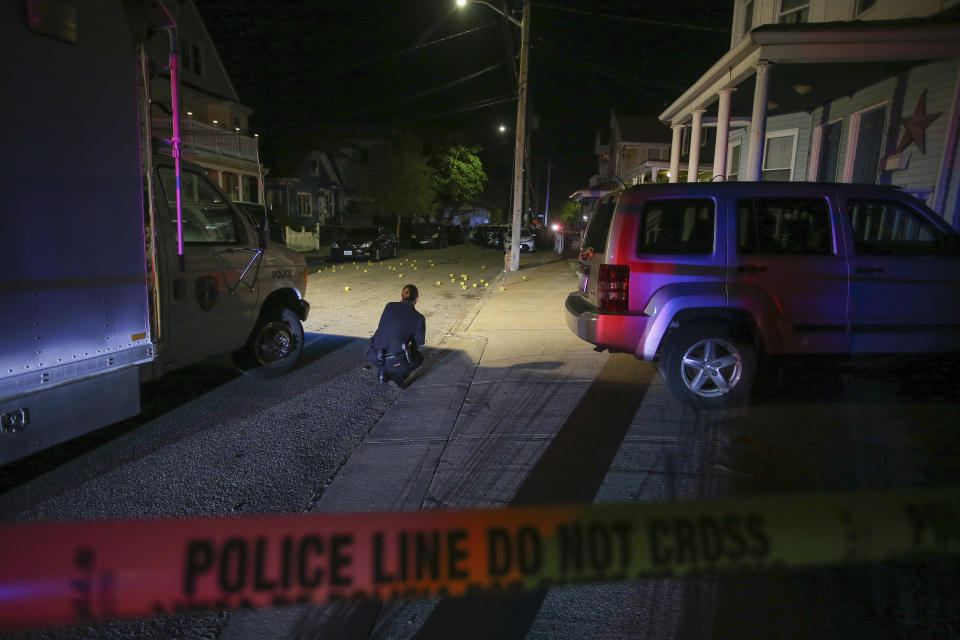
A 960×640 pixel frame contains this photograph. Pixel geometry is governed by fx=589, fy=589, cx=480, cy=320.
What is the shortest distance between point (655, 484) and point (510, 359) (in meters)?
3.64

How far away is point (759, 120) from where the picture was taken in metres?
9.86

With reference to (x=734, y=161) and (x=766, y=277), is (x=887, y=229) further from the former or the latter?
(x=734, y=161)

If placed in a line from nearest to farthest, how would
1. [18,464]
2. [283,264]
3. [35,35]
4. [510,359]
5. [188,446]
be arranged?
[35,35] < [18,464] < [188,446] < [283,264] < [510,359]

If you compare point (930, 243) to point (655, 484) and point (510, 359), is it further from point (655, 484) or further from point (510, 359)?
point (510, 359)

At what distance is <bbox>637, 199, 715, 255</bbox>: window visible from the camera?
16.9 feet

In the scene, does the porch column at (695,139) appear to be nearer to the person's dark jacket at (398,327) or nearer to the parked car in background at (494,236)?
the person's dark jacket at (398,327)

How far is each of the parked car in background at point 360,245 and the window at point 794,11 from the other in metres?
15.6

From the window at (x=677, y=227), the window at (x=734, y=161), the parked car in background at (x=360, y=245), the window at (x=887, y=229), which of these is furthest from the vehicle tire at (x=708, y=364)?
the parked car in background at (x=360, y=245)

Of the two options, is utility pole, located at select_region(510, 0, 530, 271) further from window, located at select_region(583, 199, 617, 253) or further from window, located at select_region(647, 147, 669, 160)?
window, located at select_region(647, 147, 669, 160)

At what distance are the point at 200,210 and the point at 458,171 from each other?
45.6m

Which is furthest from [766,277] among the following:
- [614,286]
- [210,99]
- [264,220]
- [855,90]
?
[210,99]

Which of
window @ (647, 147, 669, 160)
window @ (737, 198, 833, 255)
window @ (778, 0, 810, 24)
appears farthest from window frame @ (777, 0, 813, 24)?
window @ (647, 147, 669, 160)

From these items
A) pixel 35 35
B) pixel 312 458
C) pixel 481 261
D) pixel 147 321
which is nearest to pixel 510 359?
pixel 312 458

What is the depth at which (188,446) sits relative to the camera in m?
4.58
